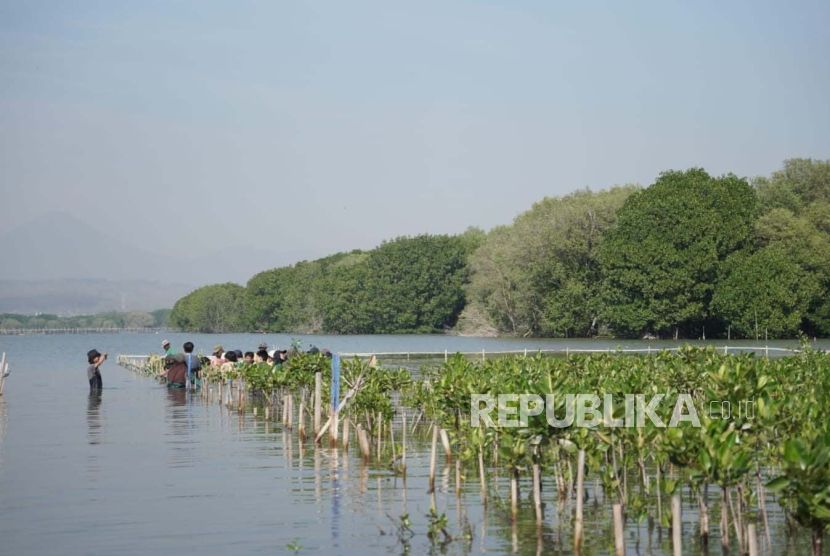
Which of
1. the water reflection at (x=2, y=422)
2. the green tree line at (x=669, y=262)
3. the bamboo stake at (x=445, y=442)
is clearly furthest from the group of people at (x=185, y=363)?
the green tree line at (x=669, y=262)

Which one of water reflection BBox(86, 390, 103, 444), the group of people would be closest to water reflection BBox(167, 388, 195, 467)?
the group of people

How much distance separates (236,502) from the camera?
1995cm

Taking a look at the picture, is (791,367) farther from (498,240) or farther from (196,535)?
(498,240)

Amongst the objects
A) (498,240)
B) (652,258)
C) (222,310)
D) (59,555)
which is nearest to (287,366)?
(59,555)

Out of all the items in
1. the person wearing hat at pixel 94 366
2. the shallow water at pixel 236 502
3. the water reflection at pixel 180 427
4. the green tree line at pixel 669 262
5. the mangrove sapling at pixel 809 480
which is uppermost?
the green tree line at pixel 669 262

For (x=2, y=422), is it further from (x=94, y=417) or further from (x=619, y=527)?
(x=619, y=527)

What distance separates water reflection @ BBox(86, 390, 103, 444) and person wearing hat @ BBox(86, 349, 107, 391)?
0.35 metres

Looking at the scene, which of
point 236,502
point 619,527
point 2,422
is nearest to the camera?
point 619,527

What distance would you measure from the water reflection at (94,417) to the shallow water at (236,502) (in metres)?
0.19

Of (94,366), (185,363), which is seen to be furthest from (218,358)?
(94,366)

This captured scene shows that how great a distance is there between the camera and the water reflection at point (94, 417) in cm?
2978

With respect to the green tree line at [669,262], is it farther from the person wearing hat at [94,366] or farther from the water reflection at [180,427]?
the person wearing hat at [94,366]

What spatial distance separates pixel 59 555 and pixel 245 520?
316 centimetres

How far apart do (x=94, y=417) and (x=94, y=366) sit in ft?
20.2
